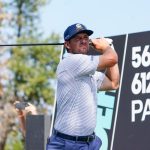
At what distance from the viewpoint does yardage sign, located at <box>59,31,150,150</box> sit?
7027 millimetres

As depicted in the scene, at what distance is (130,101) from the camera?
7191 mm

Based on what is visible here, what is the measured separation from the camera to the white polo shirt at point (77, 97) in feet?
17.6

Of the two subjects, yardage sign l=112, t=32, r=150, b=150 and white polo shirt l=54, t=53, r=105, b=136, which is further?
yardage sign l=112, t=32, r=150, b=150

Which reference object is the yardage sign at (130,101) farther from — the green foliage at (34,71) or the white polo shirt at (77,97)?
the green foliage at (34,71)

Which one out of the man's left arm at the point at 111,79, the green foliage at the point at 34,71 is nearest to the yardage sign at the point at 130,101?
the man's left arm at the point at 111,79

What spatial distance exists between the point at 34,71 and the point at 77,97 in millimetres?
24963

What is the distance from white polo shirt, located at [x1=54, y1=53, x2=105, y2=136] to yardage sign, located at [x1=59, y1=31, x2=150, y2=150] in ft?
5.45

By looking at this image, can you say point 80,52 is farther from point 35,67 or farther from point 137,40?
point 35,67

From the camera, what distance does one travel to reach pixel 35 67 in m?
30.6

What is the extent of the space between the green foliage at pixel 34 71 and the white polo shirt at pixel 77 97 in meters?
24.2

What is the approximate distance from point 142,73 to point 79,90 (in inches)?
71.9

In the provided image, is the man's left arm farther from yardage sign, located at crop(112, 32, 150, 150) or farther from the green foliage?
the green foliage

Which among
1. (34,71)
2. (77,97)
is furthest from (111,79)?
(34,71)

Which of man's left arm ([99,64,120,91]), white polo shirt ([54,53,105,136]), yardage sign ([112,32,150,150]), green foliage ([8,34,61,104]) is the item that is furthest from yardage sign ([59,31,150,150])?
green foliage ([8,34,61,104])
